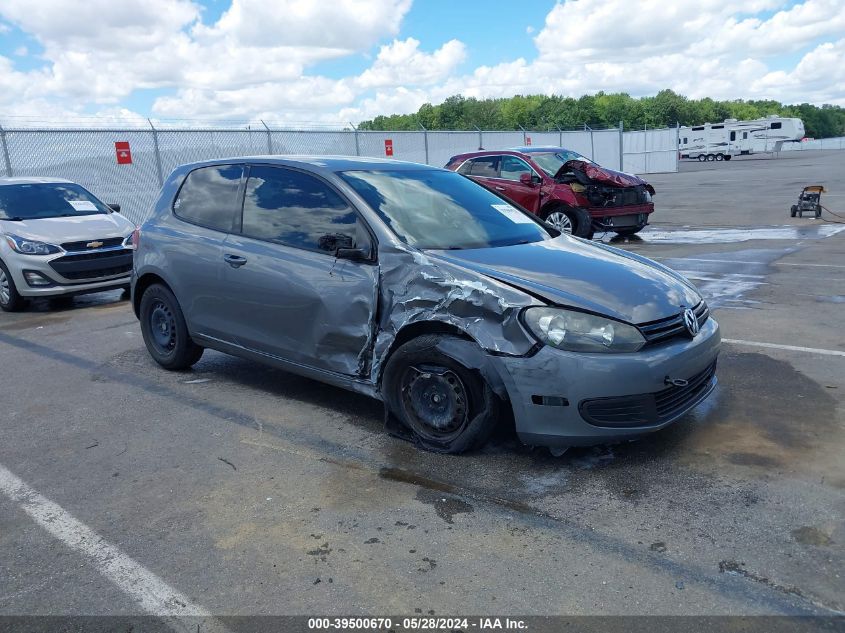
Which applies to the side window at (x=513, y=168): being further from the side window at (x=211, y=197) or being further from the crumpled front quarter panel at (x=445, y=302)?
the crumpled front quarter panel at (x=445, y=302)

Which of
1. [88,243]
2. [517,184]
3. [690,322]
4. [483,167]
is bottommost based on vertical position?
[690,322]

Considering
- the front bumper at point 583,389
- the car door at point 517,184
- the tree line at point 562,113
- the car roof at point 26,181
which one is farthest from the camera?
the tree line at point 562,113

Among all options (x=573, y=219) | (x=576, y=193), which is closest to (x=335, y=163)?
(x=573, y=219)

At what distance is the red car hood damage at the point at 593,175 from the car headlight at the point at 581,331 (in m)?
10.00

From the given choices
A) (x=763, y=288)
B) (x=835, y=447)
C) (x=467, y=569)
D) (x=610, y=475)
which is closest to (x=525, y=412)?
(x=610, y=475)

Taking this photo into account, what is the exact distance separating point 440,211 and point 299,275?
1.00m

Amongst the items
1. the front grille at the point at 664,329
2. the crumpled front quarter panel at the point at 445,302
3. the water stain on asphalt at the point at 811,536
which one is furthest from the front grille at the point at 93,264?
the water stain on asphalt at the point at 811,536

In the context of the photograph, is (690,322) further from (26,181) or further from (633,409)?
(26,181)

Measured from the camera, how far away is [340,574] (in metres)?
3.05

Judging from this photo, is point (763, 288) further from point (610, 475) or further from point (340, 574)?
point (340, 574)

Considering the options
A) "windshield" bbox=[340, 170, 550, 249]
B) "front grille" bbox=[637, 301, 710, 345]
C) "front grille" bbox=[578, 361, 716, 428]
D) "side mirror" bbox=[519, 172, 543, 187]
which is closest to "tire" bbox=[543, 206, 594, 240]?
"side mirror" bbox=[519, 172, 543, 187]

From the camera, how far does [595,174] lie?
1331 cm

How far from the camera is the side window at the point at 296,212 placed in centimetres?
459

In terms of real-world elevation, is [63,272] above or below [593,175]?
below
